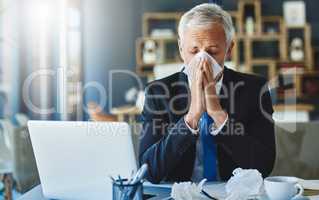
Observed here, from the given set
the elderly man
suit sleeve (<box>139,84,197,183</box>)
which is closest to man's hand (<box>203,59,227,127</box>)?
the elderly man

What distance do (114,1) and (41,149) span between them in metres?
5.17

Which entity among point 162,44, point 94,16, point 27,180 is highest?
point 94,16

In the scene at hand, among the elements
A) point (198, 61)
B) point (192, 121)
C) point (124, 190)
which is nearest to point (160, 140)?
point (192, 121)

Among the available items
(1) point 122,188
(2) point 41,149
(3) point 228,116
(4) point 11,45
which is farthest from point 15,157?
(4) point 11,45

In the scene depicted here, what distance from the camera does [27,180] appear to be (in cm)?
200

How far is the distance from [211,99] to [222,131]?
6.3 inches

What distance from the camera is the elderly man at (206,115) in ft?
5.34

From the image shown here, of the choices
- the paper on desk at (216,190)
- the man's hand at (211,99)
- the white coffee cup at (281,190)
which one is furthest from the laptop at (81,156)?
the man's hand at (211,99)

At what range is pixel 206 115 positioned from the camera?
169 cm

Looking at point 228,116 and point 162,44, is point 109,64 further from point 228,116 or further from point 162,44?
point 228,116

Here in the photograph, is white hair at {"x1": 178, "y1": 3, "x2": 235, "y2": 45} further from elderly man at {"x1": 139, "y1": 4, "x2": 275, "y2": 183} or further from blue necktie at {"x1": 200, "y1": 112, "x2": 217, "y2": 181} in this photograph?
blue necktie at {"x1": 200, "y1": 112, "x2": 217, "y2": 181}

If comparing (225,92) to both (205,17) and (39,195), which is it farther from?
(39,195)

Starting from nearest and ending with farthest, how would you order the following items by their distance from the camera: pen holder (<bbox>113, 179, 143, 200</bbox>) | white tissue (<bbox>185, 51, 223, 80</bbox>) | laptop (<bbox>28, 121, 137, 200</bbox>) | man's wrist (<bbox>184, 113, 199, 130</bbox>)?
pen holder (<bbox>113, 179, 143, 200</bbox>)
laptop (<bbox>28, 121, 137, 200</bbox>)
man's wrist (<bbox>184, 113, 199, 130</bbox>)
white tissue (<bbox>185, 51, 223, 80</bbox>)

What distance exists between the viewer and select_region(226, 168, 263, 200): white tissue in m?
1.22
